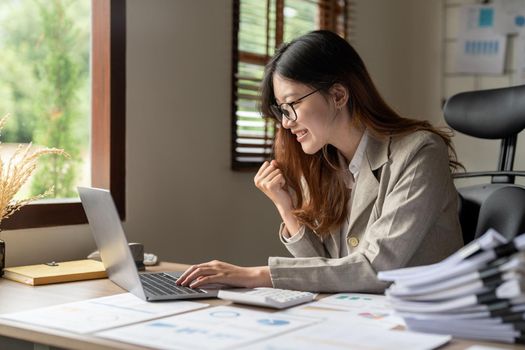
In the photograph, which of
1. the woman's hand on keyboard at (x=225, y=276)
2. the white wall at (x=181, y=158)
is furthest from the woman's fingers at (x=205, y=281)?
the white wall at (x=181, y=158)

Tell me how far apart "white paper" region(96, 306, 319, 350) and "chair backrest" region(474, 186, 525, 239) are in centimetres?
68

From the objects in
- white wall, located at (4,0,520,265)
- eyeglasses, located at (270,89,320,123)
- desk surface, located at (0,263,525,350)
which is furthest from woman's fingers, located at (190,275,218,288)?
white wall, located at (4,0,520,265)

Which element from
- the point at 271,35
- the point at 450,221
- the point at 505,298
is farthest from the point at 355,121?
the point at 271,35

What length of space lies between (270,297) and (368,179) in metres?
0.54

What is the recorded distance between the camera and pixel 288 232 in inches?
82.9

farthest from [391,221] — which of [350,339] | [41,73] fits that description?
[41,73]

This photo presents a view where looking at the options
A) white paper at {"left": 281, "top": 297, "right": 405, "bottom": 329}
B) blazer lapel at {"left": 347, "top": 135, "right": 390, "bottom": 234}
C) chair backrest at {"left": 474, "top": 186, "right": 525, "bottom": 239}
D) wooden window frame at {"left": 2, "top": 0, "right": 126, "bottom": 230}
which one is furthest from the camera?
wooden window frame at {"left": 2, "top": 0, "right": 126, "bottom": 230}

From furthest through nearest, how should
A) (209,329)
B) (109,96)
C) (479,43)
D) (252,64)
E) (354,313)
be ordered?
1. (479,43)
2. (252,64)
3. (109,96)
4. (354,313)
5. (209,329)

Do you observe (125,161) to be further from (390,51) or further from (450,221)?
(390,51)

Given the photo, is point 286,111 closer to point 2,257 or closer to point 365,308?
point 365,308

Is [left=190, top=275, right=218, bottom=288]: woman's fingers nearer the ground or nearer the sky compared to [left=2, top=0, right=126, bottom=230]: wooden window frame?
nearer the ground

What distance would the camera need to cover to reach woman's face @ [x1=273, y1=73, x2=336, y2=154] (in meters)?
1.92

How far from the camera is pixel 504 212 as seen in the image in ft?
6.01

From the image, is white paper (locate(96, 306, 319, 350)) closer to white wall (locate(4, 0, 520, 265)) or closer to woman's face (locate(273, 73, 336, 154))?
woman's face (locate(273, 73, 336, 154))
